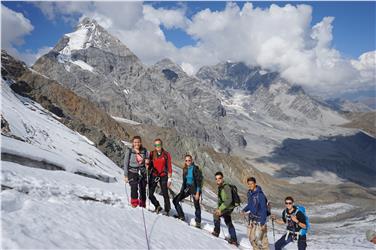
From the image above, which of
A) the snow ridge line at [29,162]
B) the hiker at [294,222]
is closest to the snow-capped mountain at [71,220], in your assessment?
the snow ridge line at [29,162]

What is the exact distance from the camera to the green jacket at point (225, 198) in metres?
13.4

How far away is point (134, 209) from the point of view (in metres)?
13.8

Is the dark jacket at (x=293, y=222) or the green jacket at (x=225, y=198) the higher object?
the green jacket at (x=225, y=198)

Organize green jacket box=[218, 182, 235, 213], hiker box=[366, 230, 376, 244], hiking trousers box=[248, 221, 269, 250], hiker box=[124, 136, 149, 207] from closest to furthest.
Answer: hiking trousers box=[248, 221, 269, 250] < green jacket box=[218, 182, 235, 213] < hiker box=[124, 136, 149, 207] < hiker box=[366, 230, 376, 244]

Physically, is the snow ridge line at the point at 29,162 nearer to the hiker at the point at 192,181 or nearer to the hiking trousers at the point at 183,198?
the hiking trousers at the point at 183,198

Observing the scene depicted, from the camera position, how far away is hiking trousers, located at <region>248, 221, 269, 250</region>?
13156 millimetres

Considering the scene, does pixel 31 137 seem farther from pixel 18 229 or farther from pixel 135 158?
pixel 18 229

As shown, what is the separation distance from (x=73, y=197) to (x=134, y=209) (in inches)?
98.6

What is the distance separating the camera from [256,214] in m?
13.0

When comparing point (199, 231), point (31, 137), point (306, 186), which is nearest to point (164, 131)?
point (306, 186)

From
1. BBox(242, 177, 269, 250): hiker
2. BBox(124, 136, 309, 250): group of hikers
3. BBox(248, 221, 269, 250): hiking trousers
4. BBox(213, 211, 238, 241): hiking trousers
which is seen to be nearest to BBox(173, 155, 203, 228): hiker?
BBox(124, 136, 309, 250): group of hikers

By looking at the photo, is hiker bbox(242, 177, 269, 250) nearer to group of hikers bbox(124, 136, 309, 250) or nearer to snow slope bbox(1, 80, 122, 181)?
group of hikers bbox(124, 136, 309, 250)

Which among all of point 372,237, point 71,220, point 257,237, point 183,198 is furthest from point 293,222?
point 372,237

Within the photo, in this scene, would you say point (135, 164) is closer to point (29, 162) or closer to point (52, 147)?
point (29, 162)
